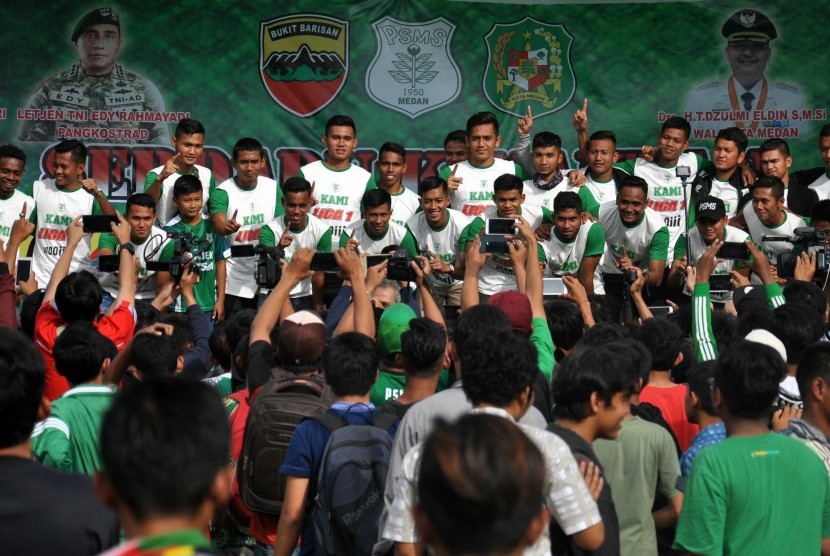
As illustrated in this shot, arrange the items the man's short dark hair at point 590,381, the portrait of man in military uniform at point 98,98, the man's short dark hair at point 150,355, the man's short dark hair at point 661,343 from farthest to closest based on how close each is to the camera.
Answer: the portrait of man in military uniform at point 98,98 → the man's short dark hair at point 661,343 → the man's short dark hair at point 150,355 → the man's short dark hair at point 590,381

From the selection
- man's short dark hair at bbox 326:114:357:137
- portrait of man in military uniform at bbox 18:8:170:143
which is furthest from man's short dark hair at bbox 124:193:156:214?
portrait of man in military uniform at bbox 18:8:170:143

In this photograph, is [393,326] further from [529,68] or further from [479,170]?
[529,68]

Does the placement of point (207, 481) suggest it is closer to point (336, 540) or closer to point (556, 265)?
point (336, 540)

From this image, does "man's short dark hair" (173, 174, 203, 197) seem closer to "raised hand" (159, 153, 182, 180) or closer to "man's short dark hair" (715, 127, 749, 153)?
"raised hand" (159, 153, 182, 180)

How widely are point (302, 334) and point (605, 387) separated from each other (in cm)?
131

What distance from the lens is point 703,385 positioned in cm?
405

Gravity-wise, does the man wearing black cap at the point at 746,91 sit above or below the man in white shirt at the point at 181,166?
above

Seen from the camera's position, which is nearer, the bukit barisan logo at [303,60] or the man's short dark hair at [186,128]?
the man's short dark hair at [186,128]

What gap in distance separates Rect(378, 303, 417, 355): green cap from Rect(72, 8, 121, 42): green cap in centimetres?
716

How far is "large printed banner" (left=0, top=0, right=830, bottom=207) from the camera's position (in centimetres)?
1080

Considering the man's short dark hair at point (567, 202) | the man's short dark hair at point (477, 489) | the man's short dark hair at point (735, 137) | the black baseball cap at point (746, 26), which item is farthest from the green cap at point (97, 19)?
the man's short dark hair at point (477, 489)

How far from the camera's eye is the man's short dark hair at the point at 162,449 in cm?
214

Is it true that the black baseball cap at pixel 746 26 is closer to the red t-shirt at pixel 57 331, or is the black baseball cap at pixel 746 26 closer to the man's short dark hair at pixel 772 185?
the man's short dark hair at pixel 772 185

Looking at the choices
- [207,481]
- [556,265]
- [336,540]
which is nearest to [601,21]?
[556,265]
